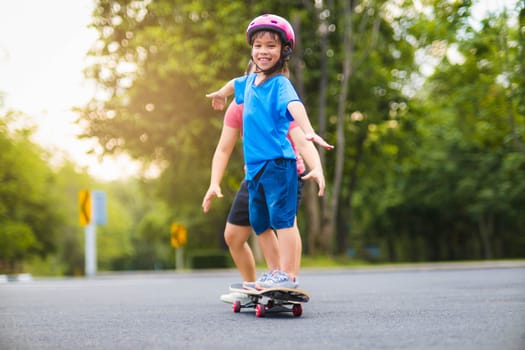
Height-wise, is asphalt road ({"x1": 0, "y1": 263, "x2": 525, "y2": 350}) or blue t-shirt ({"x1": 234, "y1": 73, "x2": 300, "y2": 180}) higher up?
blue t-shirt ({"x1": 234, "y1": 73, "x2": 300, "y2": 180})

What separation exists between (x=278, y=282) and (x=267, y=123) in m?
1.10

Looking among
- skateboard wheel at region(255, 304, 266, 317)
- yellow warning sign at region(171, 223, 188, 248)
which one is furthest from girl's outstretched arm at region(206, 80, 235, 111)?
yellow warning sign at region(171, 223, 188, 248)

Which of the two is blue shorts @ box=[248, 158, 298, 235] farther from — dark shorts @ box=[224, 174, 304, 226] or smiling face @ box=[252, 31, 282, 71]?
smiling face @ box=[252, 31, 282, 71]

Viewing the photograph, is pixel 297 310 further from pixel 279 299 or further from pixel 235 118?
pixel 235 118

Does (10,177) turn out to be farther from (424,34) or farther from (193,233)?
(424,34)

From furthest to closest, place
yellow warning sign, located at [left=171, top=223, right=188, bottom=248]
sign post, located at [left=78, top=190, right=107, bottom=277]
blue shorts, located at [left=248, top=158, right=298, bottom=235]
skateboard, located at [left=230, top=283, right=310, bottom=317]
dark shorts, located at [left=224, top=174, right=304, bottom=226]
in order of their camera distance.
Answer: yellow warning sign, located at [left=171, top=223, right=188, bottom=248]
sign post, located at [left=78, top=190, right=107, bottom=277]
dark shorts, located at [left=224, top=174, right=304, bottom=226]
blue shorts, located at [left=248, top=158, right=298, bottom=235]
skateboard, located at [left=230, top=283, right=310, bottom=317]

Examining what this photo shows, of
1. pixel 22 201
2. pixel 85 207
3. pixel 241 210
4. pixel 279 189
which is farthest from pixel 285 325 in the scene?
pixel 22 201

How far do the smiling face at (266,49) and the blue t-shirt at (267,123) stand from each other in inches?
4.6

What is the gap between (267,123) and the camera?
5.28 metres

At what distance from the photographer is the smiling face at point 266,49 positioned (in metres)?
5.29

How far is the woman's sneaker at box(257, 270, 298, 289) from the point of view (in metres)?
4.96

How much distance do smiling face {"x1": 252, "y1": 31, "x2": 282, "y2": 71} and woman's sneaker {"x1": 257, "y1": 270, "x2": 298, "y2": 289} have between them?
1.45 m

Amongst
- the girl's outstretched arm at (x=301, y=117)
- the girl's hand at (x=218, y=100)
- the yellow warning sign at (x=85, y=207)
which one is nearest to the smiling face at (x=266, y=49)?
the girl's outstretched arm at (x=301, y=117)

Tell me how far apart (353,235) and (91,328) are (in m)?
46.3
